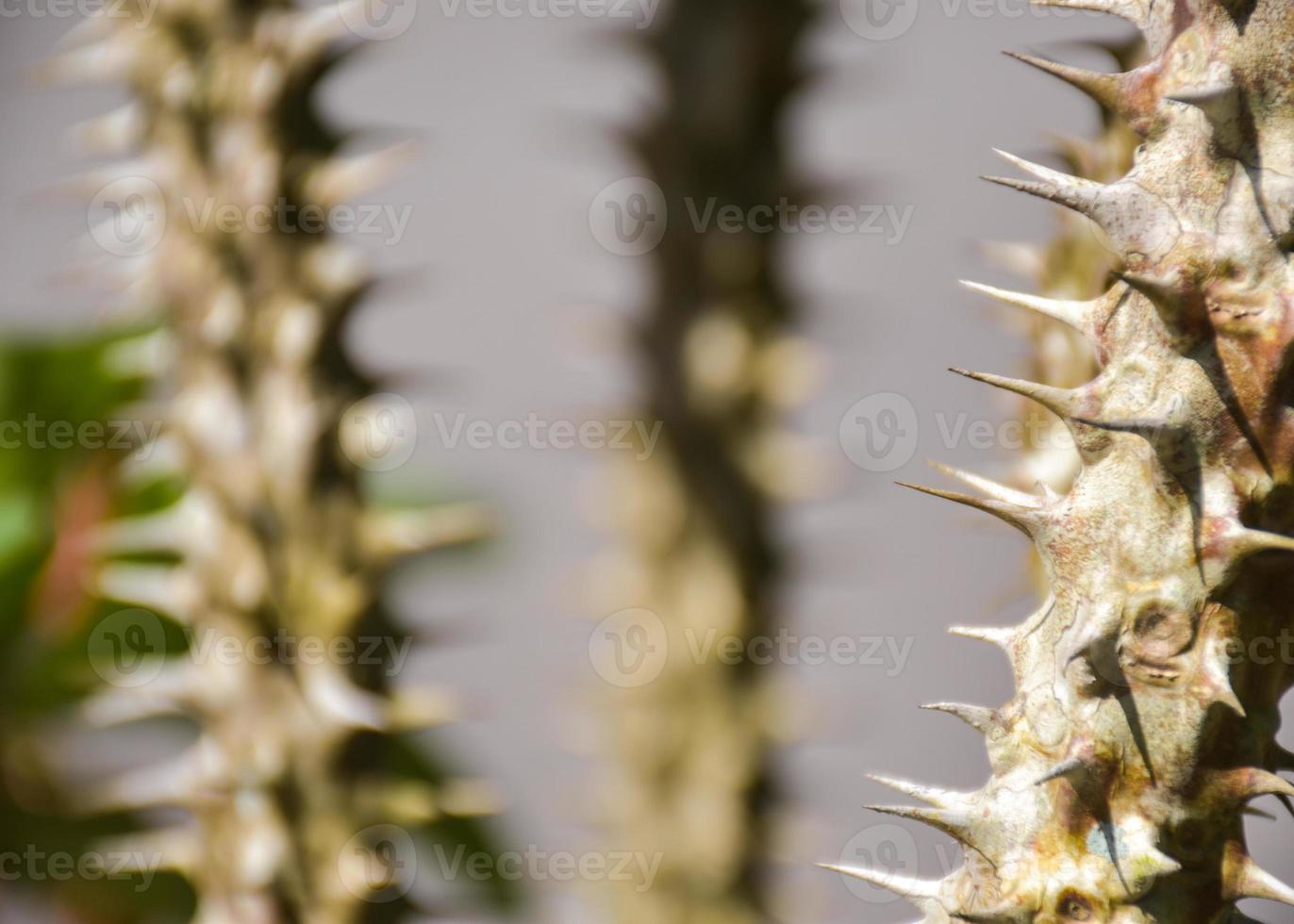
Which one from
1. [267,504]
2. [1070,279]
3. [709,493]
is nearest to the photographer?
[1070,279]

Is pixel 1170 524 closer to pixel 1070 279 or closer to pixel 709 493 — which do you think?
pixel 1070 279

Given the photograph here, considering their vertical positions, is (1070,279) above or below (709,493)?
above

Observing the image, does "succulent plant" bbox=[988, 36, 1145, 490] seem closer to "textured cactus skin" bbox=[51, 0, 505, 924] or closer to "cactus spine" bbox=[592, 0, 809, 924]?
"textured cactus skin" bbox=[51, 0, 505, 924]

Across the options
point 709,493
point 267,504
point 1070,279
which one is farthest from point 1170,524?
point 709,493

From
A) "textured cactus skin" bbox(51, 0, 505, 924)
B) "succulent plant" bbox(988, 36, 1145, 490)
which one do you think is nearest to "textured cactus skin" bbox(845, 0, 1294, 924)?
"succulent plant" bbox(988, 36, 1145, 490)

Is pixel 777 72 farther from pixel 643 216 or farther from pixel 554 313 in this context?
pixel 554 313

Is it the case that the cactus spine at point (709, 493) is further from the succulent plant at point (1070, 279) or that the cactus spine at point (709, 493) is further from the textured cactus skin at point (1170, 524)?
the textured cactus skin at point (1170, 524)

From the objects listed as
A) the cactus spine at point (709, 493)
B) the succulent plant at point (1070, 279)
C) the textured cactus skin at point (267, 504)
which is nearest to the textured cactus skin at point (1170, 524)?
the succulent plant at point (1070, 279)

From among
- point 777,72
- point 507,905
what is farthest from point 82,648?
point 777,72
